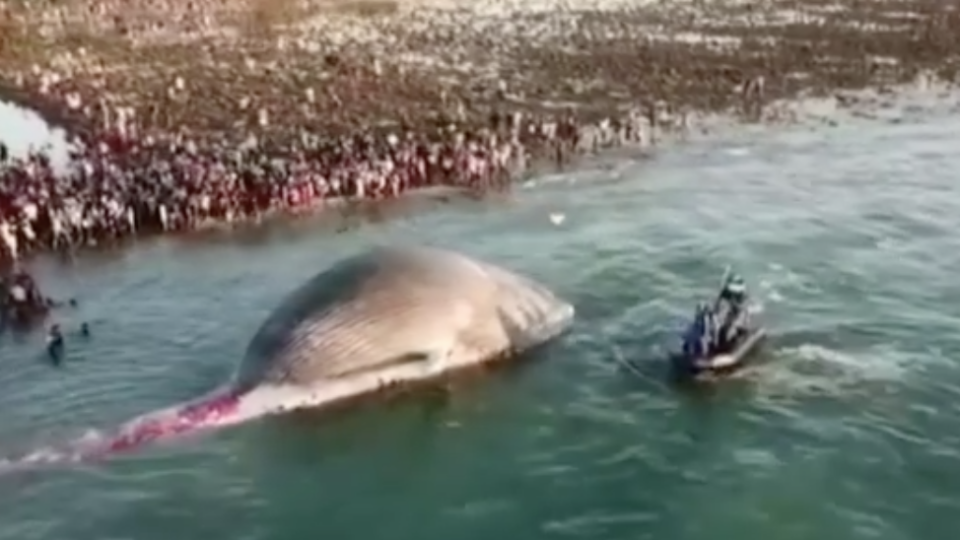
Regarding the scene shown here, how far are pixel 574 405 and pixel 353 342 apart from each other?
4.81 metres

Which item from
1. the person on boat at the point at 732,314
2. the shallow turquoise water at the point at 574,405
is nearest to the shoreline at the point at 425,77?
the shallow turquoise water at the point at 574,405

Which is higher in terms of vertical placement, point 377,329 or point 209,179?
point 209,179

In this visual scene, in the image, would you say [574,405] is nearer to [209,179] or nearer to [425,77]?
[209,179]

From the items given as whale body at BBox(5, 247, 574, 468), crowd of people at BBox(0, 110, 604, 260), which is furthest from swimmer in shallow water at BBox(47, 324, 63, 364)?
crowd of people at BBox(0, 110, 604, 260)

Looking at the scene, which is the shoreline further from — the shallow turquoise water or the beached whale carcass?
the beached whale carcass

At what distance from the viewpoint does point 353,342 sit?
2797 cm

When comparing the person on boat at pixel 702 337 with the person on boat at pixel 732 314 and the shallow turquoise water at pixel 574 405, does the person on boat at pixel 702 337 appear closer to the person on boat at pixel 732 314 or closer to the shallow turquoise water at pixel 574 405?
the person on boat at pixel 732 314

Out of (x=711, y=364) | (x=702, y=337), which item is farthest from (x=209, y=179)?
(x=711, y=364)

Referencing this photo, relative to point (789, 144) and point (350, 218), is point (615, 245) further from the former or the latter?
point (789, 144)

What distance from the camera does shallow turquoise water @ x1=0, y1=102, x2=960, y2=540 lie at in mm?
24297

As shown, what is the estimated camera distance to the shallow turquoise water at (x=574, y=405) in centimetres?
2430

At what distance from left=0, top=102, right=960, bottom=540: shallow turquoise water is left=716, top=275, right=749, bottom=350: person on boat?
1.00 metres

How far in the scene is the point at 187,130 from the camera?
53.9 metres

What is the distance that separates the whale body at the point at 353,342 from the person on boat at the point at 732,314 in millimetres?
4834
